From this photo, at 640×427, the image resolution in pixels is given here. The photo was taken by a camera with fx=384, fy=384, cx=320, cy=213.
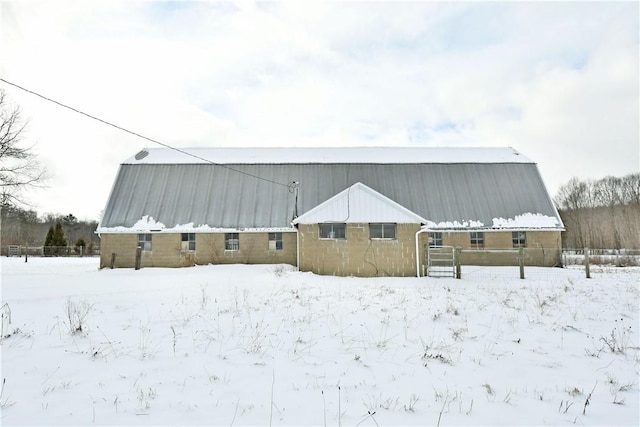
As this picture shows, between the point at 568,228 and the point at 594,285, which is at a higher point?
the point at 568,228

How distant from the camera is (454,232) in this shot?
88.6 ft

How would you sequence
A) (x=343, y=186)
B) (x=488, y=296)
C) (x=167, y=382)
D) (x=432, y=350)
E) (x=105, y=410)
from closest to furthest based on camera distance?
(x=105, y=410) < (x=167, y=382) < (x=432, y=350) < (x=488, y=296) < (x=343, y=186)

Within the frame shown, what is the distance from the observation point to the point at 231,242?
26.7 metres

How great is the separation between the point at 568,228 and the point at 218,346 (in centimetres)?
6885

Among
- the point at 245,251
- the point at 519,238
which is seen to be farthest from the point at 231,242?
the point at 519,238

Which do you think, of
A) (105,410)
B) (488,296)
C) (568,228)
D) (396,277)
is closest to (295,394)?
(105,410)

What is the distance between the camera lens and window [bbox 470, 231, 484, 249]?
26.9m

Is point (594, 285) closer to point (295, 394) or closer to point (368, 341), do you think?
point (368, 341)

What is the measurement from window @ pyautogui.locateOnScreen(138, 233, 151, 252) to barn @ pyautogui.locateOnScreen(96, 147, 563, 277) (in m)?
0.07

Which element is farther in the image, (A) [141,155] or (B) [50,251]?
(B) [50,251]

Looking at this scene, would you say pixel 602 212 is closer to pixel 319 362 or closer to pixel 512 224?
pixel 512 224

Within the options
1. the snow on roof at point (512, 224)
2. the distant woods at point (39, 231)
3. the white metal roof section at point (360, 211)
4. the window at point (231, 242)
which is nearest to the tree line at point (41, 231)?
the distant woods at point (39, 231)

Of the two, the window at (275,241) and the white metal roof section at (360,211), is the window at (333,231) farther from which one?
the window at (275,241)

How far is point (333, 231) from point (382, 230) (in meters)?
2.59
